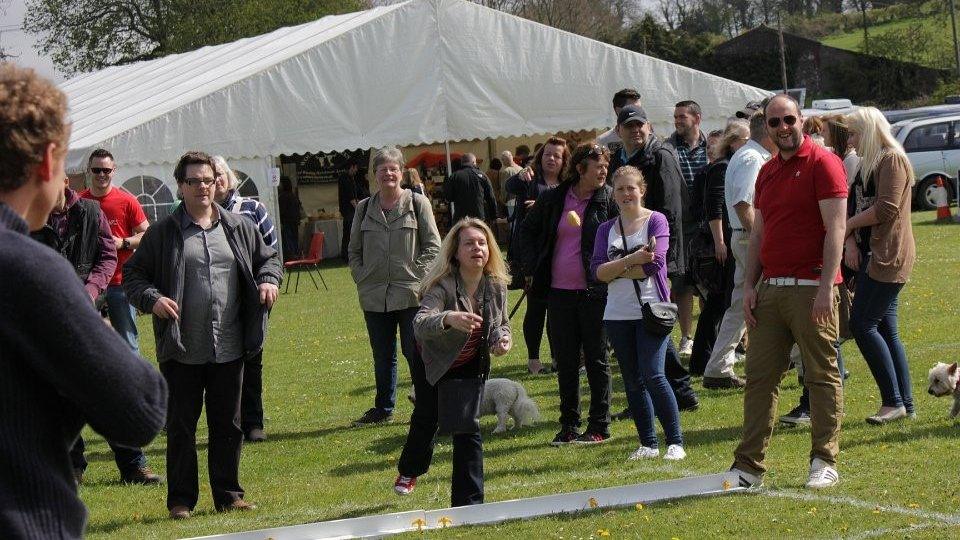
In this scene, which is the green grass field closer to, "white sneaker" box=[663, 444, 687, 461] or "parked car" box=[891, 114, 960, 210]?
"white sneaker" box=[663, 444, 687, 461]

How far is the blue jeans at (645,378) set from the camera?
297 inches

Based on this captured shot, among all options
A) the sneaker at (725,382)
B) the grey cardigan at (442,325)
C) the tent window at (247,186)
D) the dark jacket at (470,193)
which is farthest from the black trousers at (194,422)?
the tent window at (247,186)

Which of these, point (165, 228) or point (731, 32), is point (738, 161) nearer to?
point (165, 228)

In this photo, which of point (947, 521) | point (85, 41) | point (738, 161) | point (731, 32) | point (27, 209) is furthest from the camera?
point (731, 32)

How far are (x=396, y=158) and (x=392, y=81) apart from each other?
16055mm

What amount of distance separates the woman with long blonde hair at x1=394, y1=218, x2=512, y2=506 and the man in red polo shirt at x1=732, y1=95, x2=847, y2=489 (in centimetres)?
136

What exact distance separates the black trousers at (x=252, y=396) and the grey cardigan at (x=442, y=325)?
3202 millimetres

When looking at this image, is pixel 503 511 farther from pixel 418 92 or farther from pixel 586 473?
pixel 418 92

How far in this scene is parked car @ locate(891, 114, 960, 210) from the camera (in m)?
28.4

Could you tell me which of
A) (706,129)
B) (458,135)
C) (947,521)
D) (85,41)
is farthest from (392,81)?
(85,41)

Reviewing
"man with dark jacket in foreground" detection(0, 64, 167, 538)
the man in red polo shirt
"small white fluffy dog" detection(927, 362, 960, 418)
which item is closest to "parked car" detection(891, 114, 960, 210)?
"small white fluffy dog" detection(927, 362, 960, 418)

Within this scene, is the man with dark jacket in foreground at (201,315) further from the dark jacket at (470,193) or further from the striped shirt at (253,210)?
the dark jacket at (470,193)

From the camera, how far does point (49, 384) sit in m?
2.56

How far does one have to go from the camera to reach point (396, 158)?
916cm
